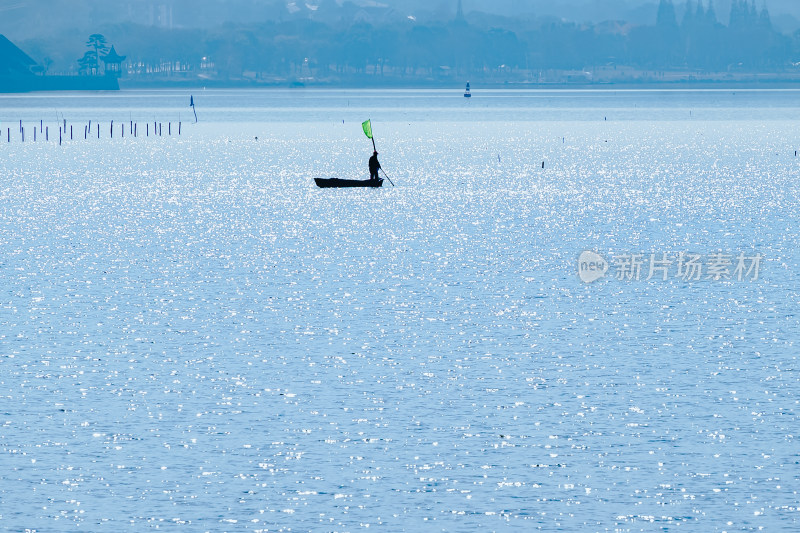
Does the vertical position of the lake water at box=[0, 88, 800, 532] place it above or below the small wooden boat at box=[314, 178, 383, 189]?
above

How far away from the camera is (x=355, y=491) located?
22.7 meters

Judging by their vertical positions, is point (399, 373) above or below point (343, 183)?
above

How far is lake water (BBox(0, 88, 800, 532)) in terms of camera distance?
874 inches

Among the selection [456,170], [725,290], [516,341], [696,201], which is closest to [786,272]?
[725,290]

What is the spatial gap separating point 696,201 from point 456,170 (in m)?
41.2

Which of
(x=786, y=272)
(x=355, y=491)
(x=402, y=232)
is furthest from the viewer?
(x=402, y=232)

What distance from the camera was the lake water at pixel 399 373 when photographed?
22.2 m

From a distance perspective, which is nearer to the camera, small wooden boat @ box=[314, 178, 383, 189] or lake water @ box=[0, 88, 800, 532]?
lake water @ box=[0, 88, 800, 532]

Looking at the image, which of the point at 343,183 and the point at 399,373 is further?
the point at 343,183

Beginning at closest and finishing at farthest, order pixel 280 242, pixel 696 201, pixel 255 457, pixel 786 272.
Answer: pixel 255 457, pixel 786 272, pixel 280 242, pixel 696 201

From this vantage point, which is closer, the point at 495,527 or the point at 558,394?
the point at 495,527

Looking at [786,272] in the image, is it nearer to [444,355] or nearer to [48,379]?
[444,355]

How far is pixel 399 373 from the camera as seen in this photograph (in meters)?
32.2

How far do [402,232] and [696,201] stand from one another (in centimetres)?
2716
